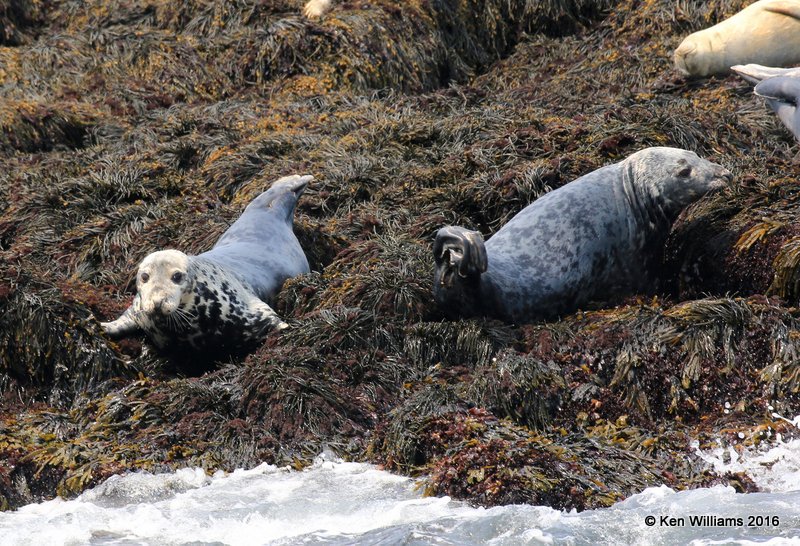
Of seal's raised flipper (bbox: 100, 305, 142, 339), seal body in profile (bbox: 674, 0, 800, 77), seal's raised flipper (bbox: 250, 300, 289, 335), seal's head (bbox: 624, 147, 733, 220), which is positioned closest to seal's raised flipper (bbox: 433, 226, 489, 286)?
seal's raised flipper (bbox: 250, 300, 289, 335)

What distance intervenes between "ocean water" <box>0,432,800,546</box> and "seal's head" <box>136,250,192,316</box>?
133cm

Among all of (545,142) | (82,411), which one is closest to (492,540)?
(82,411)

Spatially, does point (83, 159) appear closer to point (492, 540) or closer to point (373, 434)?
point (373, 434)

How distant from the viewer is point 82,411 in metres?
5.70

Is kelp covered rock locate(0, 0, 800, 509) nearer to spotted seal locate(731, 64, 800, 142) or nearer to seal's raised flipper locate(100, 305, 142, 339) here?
seal's raised flipper locate(100, 305, 142, 339)

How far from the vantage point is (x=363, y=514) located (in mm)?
4539

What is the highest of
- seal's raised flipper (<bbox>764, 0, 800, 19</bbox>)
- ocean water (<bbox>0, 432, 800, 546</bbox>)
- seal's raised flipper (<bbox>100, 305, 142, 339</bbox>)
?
seal's raised flipper (<bbox>764, 0, 800, 19</bbox>)

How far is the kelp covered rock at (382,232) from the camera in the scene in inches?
204

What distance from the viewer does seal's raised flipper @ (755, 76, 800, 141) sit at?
7.36 meters

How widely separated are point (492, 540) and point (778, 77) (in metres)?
4.41

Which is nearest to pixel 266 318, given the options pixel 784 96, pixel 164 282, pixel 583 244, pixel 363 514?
pixel 164 282

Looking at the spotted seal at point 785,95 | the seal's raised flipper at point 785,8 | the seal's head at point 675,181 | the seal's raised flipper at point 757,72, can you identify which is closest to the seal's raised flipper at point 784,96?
the spotted seal at point 785,95

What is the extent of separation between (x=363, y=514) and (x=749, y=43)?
18.8ft

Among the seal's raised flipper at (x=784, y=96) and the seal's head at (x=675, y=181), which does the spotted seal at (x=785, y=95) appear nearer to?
the seal's raised flipper at (x=784, y=96)
